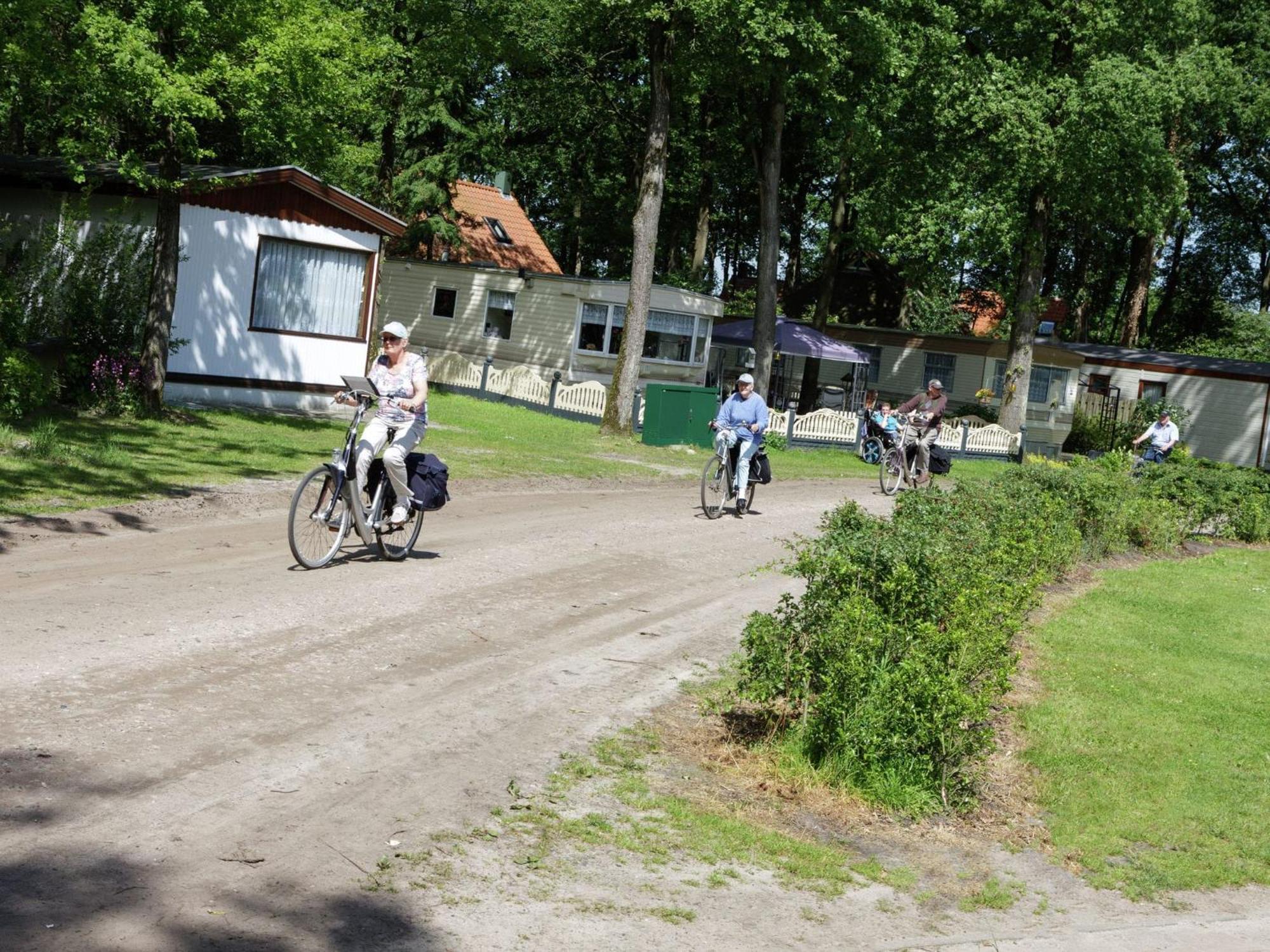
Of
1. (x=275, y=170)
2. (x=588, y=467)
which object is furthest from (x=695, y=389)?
(x=275, y=170)

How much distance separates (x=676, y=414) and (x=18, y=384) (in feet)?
44.8

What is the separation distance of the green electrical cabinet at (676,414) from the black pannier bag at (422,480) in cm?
1620

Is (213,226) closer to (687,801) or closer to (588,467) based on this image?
(588,467)

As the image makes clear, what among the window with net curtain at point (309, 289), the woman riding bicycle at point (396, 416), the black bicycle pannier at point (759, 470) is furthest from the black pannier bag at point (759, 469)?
the window with net curtain at point (309, 289)

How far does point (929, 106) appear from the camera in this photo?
35.6m

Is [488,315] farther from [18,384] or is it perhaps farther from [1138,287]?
[1138,287]

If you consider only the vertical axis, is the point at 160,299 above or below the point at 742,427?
above

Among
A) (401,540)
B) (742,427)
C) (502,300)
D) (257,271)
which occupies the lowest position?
(401,540)

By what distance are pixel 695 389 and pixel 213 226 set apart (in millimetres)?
9865

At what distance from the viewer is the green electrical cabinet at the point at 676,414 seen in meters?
27.5

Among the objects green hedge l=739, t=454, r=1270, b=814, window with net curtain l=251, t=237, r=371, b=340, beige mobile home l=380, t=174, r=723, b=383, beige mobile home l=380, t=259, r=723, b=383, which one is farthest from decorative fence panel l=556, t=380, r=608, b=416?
green hedge l=739, t=454, r=1270, b=814

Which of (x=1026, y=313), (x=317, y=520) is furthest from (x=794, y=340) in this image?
(x=317, y=520)

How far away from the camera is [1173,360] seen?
1828 inches

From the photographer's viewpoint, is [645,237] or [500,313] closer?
[645,237]
